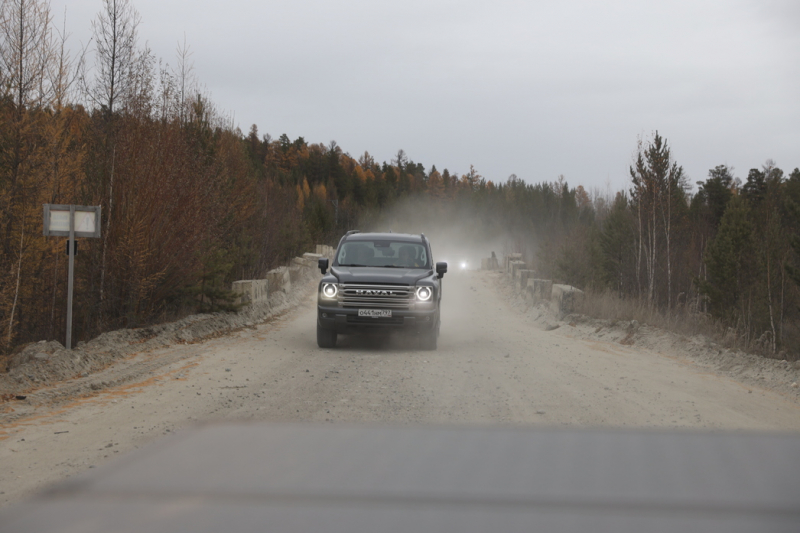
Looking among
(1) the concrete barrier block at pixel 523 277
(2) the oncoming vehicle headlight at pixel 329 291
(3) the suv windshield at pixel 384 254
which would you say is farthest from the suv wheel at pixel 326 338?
(1) the concrete barrier block at pixel 523 277

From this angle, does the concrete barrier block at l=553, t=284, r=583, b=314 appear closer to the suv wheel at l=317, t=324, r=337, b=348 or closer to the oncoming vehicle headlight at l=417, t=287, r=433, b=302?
the oncoming vehicle headlight at l=417, t=287, r=433, b=302

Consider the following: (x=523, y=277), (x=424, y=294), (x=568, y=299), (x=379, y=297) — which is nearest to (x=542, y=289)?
(x=568, y=299)

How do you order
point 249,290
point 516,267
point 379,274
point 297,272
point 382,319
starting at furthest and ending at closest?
point 516,267
point 297,272
point 249,290
point 379,274
point 382,319

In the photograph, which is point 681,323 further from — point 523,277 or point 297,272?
point 297,272

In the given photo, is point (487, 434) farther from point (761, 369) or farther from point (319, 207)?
point (319, 207)

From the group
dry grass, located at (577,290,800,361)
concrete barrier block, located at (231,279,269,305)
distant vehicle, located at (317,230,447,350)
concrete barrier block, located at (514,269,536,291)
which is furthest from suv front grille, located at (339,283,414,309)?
concrete barrier block, located at (514,269,536,291)

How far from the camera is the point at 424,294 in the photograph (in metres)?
11.8

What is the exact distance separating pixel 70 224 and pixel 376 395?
614 cm

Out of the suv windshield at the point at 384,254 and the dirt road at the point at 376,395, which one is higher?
the suv windshield at the point at 384,254

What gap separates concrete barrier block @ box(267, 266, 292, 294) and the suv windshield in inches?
328

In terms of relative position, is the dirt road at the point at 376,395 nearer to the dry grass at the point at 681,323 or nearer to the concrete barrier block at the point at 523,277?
the dry grass at the point at 681,323

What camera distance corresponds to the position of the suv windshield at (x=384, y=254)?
13.0 metres

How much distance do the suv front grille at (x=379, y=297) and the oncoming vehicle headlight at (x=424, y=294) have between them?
138 millimetres

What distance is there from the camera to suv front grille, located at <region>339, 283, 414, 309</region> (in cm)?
1170
